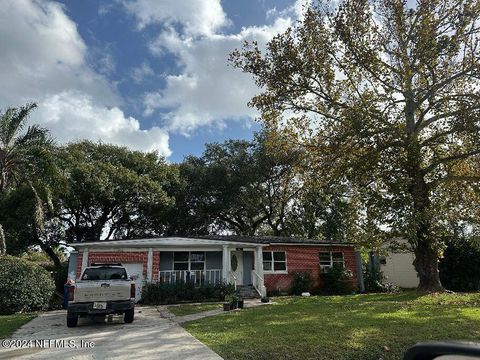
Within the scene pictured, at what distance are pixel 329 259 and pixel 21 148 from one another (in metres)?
18.9

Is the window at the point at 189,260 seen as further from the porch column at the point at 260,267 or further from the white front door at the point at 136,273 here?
the porch column at the point at 260,267

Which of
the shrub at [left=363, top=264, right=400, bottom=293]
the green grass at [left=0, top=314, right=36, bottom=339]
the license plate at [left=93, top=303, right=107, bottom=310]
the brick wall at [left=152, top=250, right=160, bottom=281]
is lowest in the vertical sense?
the green grass at [left=0, top=314, right=36, bottom=339]

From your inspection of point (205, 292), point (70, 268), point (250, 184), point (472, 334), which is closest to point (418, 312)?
point (472, 334)

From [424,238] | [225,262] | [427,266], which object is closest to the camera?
[424,238]

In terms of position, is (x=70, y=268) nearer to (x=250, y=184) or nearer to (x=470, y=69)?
(x=250, y=184)

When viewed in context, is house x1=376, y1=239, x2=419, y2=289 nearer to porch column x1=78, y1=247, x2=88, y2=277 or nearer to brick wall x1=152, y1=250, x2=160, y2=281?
brick wall x1=152, y1=250, x2=160, y2=281

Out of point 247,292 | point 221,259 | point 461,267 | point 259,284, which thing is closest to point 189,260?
point 221,259

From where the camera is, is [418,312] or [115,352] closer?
[115,352]

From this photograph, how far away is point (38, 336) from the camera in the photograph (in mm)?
10211

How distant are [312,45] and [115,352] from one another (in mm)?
14304

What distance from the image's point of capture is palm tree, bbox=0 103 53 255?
18609 millimetres

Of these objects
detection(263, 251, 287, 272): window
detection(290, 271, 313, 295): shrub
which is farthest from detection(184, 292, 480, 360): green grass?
detection(263, 251, 287, 272): window

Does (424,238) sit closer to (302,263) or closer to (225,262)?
(302,263)

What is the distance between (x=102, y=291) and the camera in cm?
1227
